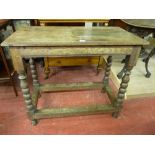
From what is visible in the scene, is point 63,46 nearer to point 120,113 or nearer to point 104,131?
point 104,131

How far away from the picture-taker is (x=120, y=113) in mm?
1646

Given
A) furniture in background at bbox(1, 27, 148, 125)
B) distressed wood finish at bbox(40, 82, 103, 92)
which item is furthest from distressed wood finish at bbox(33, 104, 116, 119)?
distressed wood finish at bbox(40, 82, 103, 92)

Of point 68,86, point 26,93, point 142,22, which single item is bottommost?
point 68,86

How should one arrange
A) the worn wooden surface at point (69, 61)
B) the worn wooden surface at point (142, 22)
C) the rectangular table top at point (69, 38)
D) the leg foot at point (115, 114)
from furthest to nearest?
the worn wooden surface at point (69, 61) < the worn wooden surface at point (142, 22) < the leg foot at point (115, 114) < the rectangular table top at point (69, 38)

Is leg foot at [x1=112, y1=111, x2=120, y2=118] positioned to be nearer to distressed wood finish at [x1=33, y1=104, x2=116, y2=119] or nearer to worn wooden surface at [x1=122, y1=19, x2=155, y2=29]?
distressed wood finish at [x1=33, y1=104, x2=116, y2=119]

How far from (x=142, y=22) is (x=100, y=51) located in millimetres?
1034

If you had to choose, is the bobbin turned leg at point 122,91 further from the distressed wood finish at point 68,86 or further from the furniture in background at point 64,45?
the distressed wood finish at point 68,86

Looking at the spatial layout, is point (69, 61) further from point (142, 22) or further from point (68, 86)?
point (142, 22)

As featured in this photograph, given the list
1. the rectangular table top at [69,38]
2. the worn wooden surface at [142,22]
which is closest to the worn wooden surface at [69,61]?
the worn wooden surface at [142,22]

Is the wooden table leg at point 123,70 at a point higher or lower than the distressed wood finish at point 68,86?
higher

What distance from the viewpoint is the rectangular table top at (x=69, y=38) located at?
103cm

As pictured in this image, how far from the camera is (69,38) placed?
44.1 inches

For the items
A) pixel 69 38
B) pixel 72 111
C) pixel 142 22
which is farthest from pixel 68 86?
pixel 142 22

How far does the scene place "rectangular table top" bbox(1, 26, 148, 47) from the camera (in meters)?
1.03
